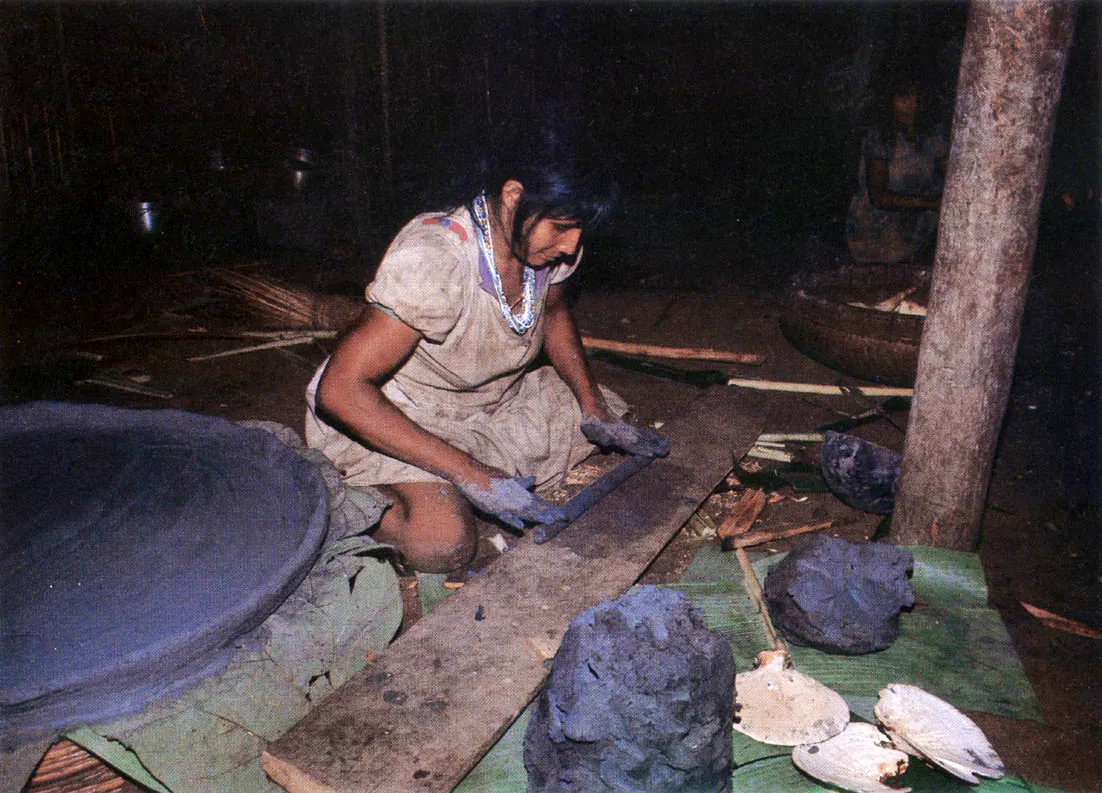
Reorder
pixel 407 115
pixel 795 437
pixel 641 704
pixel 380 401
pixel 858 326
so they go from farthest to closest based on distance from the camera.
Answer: pixel 407 115
pixel 858 326
pixel 795 437
pixel 380 401
pixel 641 704

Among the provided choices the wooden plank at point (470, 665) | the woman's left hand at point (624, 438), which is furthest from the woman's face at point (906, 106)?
the wooden plank at point (470, 665)

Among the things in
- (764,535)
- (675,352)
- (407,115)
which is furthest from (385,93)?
(764,535)

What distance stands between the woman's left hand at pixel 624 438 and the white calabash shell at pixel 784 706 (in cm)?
110

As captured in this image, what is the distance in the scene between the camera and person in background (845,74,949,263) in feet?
17.4

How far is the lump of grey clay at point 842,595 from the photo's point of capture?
2160 millimetres

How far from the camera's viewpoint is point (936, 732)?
186cm

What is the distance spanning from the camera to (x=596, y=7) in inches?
319

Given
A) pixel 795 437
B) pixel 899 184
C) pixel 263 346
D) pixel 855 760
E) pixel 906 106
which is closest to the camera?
pixel 855 760

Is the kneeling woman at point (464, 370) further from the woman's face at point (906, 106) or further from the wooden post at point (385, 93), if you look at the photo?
the wooden post at point (385, 93)

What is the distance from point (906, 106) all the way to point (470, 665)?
4.87 m

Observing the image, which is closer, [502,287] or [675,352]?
[502,287]

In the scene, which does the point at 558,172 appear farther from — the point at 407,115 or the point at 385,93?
the point at 407,115

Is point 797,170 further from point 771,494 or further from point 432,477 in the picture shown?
point 432,477

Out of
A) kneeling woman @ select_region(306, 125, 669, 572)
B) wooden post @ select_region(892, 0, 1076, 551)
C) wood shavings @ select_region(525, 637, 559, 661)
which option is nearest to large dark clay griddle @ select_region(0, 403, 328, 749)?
kneeling woman @ select_region(306, 125, 669, 572)
